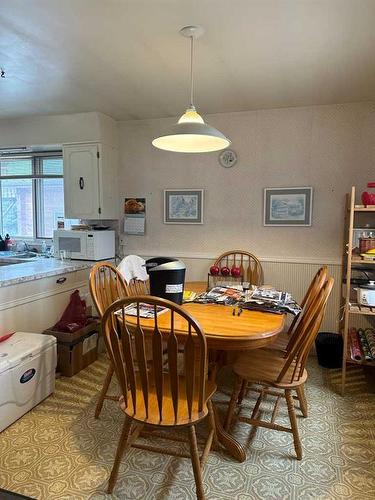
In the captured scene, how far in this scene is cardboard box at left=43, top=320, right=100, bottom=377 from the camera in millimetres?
2748

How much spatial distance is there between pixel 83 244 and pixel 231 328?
7.50ft

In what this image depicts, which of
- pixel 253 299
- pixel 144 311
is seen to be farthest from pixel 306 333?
pixel 144 311

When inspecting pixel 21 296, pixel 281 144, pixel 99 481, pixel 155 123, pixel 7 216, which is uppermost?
pixel 155 123

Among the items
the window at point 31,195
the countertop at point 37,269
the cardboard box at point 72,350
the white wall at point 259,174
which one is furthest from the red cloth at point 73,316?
the window at point 31,195

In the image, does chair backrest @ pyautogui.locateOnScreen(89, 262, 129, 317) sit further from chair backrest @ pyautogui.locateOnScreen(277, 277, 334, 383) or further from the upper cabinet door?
the upper cabinet door

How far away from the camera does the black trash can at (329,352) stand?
297 cm

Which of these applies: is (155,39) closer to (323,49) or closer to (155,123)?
(323,49)

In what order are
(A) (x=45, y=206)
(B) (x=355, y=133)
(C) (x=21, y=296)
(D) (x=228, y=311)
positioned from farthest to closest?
(A) (x=45, y=206) → (B) (x=355, y=133) → (C) (x=21, y=296) → (D) (x=228, y=311)

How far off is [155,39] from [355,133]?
209cm

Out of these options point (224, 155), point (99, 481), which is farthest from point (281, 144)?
point (99, 481)

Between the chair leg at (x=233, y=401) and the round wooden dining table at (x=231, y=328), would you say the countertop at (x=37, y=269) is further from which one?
the chair leg at (x=233, y=401)

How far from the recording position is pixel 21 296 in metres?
2.64

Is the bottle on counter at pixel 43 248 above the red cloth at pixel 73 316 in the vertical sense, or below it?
above

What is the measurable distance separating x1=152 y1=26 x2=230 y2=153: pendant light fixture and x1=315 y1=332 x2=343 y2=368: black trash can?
1984mm
